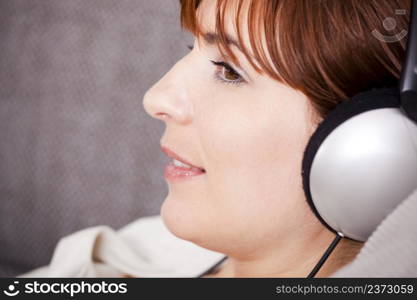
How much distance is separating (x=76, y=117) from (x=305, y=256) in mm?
677

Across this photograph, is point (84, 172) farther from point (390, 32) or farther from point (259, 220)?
point (390, 32)

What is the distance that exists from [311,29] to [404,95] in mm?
140

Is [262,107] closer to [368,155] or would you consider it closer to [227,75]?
[227,75]

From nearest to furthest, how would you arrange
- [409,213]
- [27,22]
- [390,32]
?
[409,213] → [390,32] → [27,22]

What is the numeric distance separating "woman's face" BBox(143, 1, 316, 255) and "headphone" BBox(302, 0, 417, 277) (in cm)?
9

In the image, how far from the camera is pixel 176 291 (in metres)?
0.73

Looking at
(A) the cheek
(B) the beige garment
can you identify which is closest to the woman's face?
(A) the cheek

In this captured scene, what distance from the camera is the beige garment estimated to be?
1113 millimetres

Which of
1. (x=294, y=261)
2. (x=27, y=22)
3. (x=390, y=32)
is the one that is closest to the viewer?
(x=390, y=32)

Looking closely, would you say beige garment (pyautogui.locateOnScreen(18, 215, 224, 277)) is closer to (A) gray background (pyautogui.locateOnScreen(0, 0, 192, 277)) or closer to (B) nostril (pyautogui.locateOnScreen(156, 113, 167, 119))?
(A) gray background (pyautogui.locateOnScreen(0, 0, 192, 277))

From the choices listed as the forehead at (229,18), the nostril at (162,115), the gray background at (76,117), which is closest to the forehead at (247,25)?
the forehead at (229,18)

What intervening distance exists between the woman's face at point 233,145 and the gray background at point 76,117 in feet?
1.51

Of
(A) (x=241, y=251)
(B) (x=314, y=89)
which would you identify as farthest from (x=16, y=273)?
(B) (x=314, y=89)

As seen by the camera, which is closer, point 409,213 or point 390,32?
point 409,213
